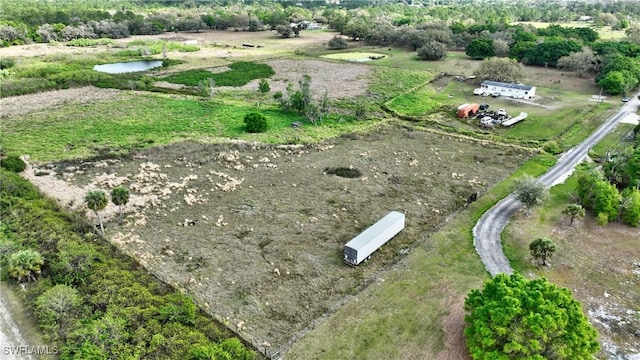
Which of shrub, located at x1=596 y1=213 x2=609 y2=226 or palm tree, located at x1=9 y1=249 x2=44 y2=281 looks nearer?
palm tree, located at x1=9 y1=249 x2=44 y2=281

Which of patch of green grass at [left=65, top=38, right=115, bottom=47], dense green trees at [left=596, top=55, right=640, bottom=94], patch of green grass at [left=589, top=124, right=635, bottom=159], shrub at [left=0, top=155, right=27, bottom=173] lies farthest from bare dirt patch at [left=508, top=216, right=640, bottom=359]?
patch of green grass at [left=65, top=38, right=115, bottom=47]

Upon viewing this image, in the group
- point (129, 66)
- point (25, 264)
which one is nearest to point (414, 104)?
point (25, 264)

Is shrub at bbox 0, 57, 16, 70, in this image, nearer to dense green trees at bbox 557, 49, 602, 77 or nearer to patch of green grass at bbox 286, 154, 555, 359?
patch of green grass at bbox 286, 154, 555, 359

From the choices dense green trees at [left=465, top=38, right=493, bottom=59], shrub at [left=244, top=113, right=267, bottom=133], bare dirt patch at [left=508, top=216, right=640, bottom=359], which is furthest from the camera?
dense green trees at [left=465, top=38, right=493, bottom=59]

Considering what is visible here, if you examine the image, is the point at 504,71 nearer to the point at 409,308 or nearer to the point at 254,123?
the point at 254,123

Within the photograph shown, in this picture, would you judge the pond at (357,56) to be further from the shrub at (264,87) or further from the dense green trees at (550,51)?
the shrub at (264,87)

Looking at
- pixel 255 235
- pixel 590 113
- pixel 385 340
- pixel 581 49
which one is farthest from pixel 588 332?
pixel 581 49

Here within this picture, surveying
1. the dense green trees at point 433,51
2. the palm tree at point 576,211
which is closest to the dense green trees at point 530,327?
the palm tree at point 576,211
